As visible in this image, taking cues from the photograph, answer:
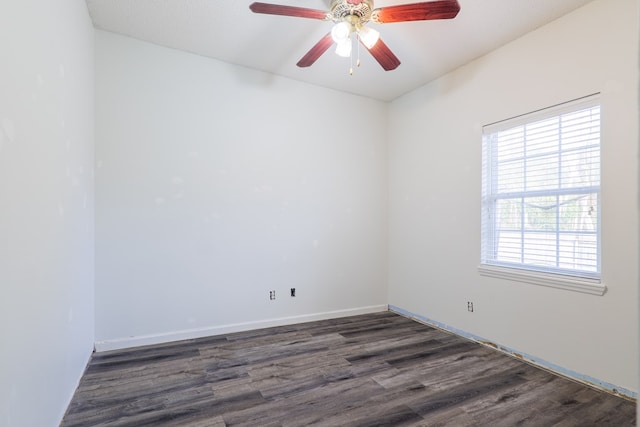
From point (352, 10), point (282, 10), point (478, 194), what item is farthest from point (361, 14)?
point (478, 194)

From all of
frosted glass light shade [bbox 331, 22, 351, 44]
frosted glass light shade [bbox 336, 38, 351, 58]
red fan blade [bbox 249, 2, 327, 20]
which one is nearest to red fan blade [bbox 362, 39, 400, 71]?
frosted glass light shade [bbox 336, 38, 351, 58]

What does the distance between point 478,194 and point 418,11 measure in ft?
6.31

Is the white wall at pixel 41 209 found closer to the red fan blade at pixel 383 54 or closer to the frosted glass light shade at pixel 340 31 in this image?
the frosted glass light shade at pixel 340 31

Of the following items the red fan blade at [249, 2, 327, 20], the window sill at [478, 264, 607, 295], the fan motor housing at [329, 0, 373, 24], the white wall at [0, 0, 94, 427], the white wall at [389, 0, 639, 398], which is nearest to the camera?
the white wall at [0, 0, 94, 427]

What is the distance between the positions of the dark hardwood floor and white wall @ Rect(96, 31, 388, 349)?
0.48 meters

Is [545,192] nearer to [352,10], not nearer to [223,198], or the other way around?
[352,10]

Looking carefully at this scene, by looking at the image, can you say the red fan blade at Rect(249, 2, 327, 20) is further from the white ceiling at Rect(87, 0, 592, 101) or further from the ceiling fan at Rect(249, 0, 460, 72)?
the white ceiling at Rect(87, 0, 592, 101)

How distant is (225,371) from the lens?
8.23 ft

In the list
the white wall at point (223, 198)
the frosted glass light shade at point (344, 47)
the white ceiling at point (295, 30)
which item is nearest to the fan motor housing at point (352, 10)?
the frosted glass light shade at point (344, 47)

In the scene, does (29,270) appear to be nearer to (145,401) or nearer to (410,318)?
(145,401)

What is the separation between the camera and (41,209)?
152 centimetres

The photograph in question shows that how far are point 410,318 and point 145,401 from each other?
2.98 meters

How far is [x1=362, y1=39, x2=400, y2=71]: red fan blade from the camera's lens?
2352 mm

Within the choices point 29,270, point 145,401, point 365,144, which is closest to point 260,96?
point 365,144
